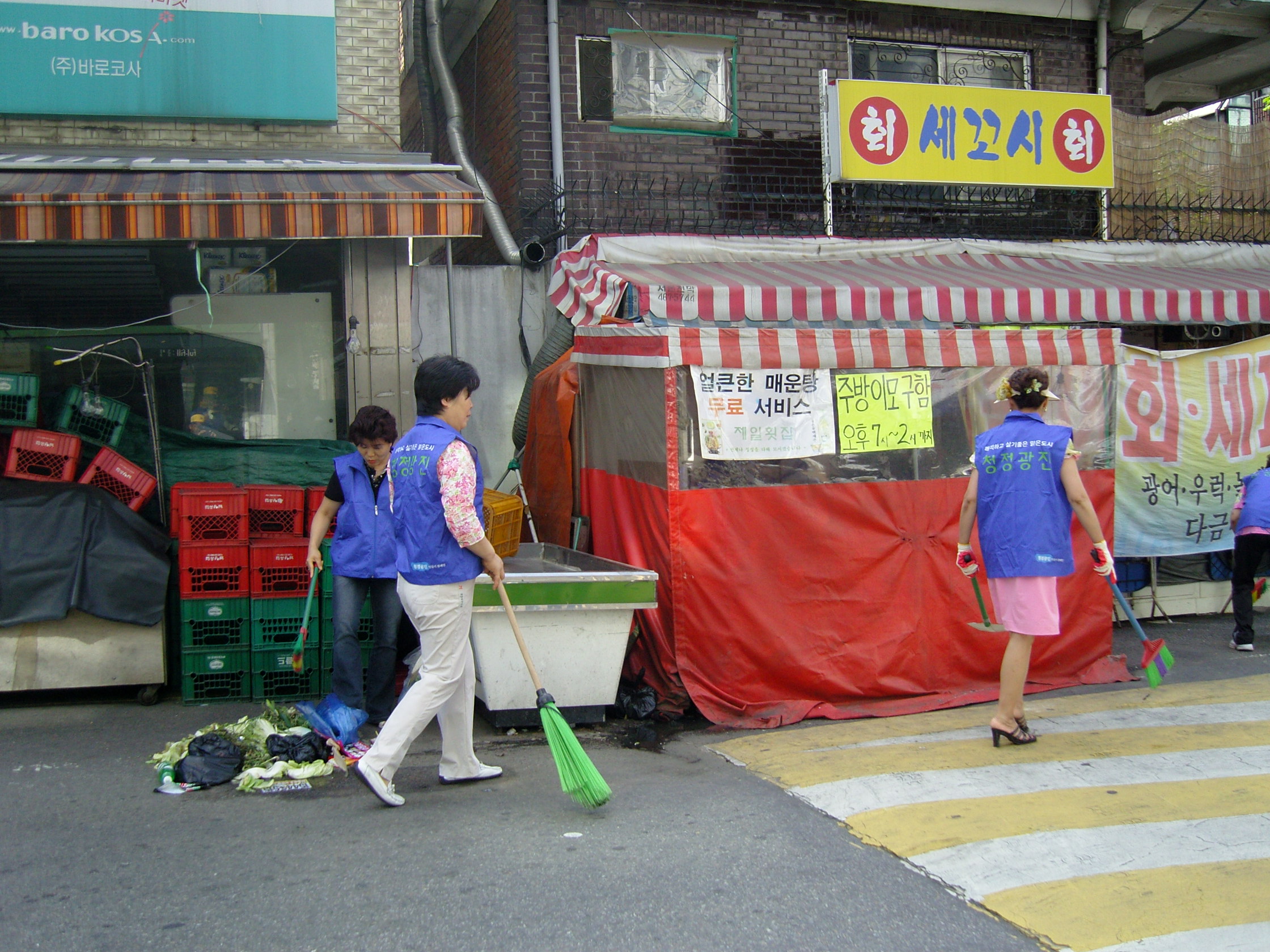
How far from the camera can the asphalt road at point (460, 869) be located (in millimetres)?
3838

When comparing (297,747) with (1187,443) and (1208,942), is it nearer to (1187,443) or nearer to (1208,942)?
(1208,942)

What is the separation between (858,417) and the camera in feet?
22.9

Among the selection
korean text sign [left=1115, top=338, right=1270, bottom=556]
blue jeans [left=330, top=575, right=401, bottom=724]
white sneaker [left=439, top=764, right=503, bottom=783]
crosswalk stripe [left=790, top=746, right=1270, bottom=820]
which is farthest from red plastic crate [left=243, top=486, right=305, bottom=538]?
korean text sign [left=1115, top=338, right=1270, bottom=556]

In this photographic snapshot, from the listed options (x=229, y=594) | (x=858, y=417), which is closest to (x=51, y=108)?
(x=229, y=594)

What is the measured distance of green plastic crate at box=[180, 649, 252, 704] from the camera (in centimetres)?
693

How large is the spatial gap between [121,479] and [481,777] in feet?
11.5

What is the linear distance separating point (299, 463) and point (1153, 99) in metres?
11.4

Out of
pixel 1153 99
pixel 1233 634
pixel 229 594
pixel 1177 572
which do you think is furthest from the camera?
pixel 1153 99

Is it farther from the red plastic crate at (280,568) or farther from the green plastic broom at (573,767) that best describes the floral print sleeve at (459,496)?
the red plastic crate at (280,568)

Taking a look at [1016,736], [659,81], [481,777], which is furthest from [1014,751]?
[659,81]

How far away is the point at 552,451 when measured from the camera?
8.27 m

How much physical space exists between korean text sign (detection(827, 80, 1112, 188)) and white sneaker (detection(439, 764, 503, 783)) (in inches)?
233

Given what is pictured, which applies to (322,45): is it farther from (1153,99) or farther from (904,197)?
(1153,99)

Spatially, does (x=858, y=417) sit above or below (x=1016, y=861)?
above
